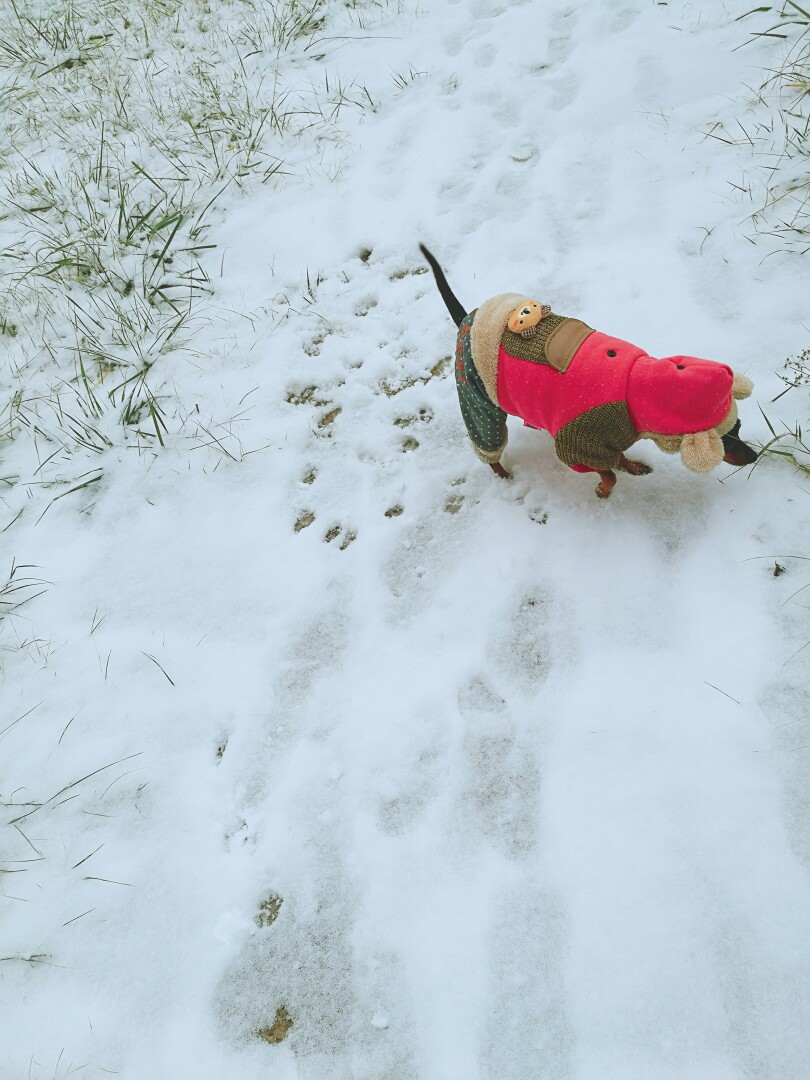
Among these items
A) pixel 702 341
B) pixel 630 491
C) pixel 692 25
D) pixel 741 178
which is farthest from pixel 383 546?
pixel 692 25

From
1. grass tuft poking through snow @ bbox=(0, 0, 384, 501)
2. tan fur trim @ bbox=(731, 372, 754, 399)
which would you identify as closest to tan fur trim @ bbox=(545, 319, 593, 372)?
tan fur trim @ bbox=(731, 372, 754, 399)

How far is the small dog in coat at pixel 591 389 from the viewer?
1400 mm

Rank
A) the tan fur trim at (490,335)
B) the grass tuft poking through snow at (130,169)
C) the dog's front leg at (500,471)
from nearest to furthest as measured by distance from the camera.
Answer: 1. the tan fur trim at (490,335)
2. the dog's front leg at (500,471)
3. the grass tuft poking through snow at (130,169)

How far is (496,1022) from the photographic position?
3.94 ft

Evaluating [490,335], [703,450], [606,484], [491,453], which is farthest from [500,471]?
[703,450]

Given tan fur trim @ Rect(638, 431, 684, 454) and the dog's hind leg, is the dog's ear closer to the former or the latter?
tan fur trim @ Rect(638, 431, 684, 454)

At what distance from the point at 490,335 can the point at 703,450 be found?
22.1 inches

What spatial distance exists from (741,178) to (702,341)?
699mm

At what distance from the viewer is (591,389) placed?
1470 mm

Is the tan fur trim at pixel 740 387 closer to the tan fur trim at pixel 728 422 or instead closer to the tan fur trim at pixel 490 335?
the tan fur trim at pixel 728 422

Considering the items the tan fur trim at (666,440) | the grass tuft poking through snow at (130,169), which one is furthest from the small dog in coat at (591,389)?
the grass tuft poking through snow at (130,169)

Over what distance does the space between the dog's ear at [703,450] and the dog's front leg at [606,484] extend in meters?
0.24

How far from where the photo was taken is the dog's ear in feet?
4.63

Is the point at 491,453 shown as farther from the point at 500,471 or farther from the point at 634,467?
the point at 634,467
